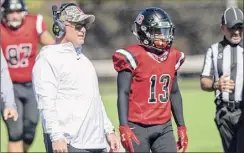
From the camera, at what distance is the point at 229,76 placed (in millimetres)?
9148

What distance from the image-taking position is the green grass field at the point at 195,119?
12633 mm

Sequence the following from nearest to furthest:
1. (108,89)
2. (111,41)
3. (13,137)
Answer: (13,137) < (108,89) < (111,41)

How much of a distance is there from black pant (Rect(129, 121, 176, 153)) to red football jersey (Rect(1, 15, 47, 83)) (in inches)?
142

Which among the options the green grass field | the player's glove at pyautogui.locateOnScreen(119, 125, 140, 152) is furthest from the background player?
the green grass field

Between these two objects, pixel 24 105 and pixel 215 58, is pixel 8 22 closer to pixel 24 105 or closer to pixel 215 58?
pixel 24 105

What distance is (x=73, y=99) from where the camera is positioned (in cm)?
713

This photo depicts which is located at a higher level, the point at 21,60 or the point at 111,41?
the point at 21,60

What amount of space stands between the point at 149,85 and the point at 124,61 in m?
0.32

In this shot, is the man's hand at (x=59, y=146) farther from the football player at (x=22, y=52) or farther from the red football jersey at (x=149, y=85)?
the football player at (x=22, y=52)

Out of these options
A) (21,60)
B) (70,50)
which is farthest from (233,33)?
(21,60)

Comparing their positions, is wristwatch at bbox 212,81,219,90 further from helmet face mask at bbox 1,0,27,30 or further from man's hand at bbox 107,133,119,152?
helmet face mask at bbox 1,0,27,30

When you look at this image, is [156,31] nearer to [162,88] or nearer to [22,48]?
[162,88]

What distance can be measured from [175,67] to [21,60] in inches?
144

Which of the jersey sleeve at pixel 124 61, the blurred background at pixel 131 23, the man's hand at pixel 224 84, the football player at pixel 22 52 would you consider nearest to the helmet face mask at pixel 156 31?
the jersey sleeve at pixel 124 61
